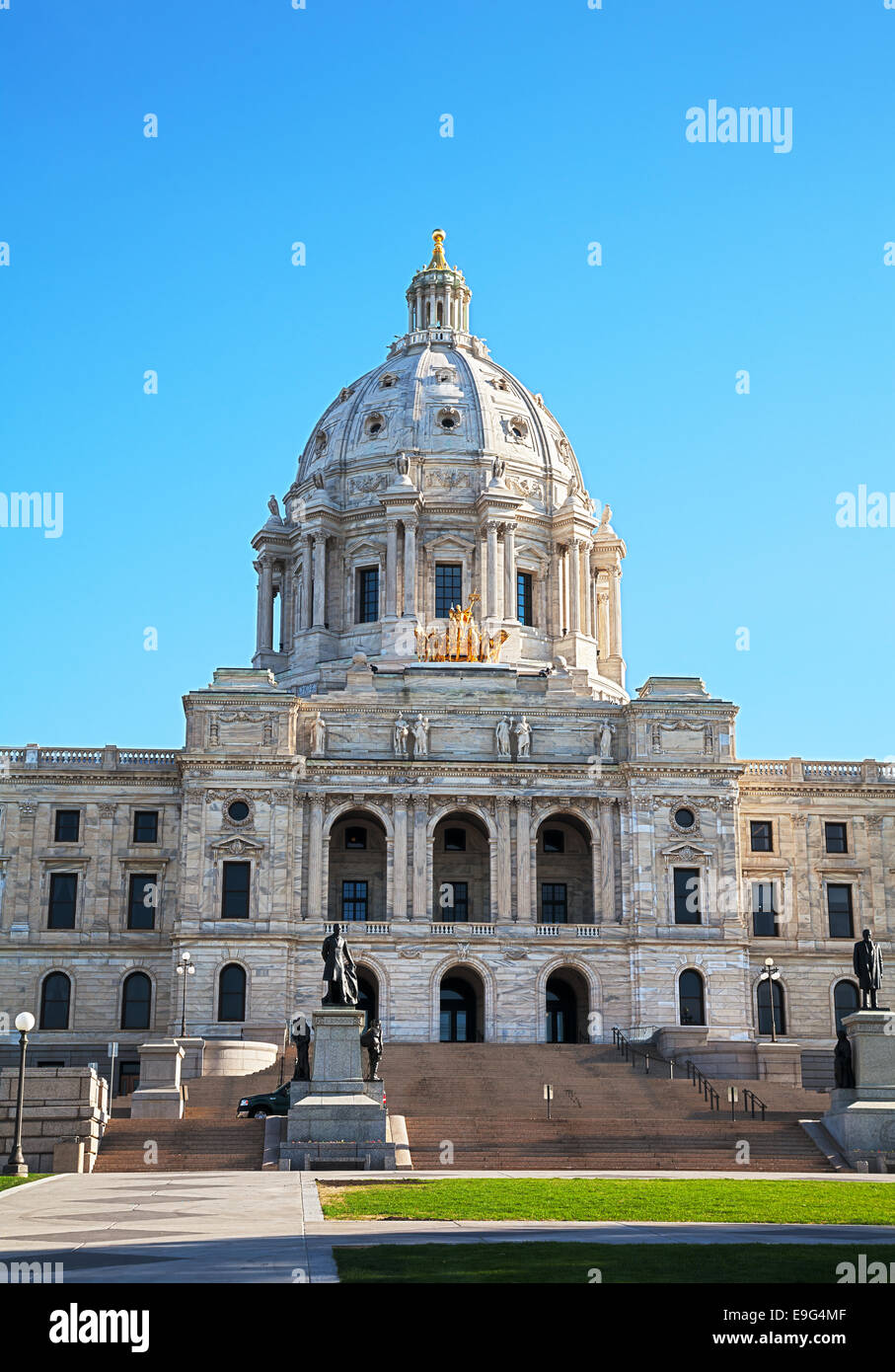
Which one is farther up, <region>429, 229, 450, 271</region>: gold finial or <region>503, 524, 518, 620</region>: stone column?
<region>429, 229, 450, 271</region>: gold finial

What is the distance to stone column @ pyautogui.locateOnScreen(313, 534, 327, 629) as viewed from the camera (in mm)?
87812

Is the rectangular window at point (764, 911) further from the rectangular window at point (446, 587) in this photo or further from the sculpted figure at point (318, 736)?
the rectangular window at point (446, 587)

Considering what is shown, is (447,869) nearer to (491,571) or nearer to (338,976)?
(491,571)

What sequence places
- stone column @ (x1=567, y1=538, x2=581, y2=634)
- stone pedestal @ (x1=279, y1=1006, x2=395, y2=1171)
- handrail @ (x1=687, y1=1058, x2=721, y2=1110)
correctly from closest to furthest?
stone pedestal @ (x1=279, y1=1006, x2=395, y2=1171)
handrail @ (x1=687, y1=1058, x2=721, y2=1110)
stone column @ (x1=567, y1=538, x2=581, y2=634)

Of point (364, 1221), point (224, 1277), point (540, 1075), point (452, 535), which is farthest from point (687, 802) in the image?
point (224, 1277)

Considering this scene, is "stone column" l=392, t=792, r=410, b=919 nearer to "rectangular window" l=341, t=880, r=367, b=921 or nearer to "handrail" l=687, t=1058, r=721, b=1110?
"rectangular window" l=341, t=880, r=367, b=921

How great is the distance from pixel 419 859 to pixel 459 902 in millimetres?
4807

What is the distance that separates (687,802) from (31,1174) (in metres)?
40.4

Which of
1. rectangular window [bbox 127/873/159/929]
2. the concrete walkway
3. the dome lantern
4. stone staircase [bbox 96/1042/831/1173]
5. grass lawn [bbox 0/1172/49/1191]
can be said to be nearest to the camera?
the concrete walkway

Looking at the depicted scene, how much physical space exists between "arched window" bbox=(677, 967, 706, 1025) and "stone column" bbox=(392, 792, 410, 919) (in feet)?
38.6

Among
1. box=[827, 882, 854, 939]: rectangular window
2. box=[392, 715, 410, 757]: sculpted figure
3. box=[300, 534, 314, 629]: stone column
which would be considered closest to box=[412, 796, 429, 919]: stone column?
box=[392, 715, 410, 757]: sculpted figure

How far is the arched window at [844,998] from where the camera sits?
7369 cm

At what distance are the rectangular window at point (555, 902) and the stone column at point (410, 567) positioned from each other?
57.8ft

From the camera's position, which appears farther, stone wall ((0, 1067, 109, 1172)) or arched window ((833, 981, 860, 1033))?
arched window ((833, 981, 860, 1033))
